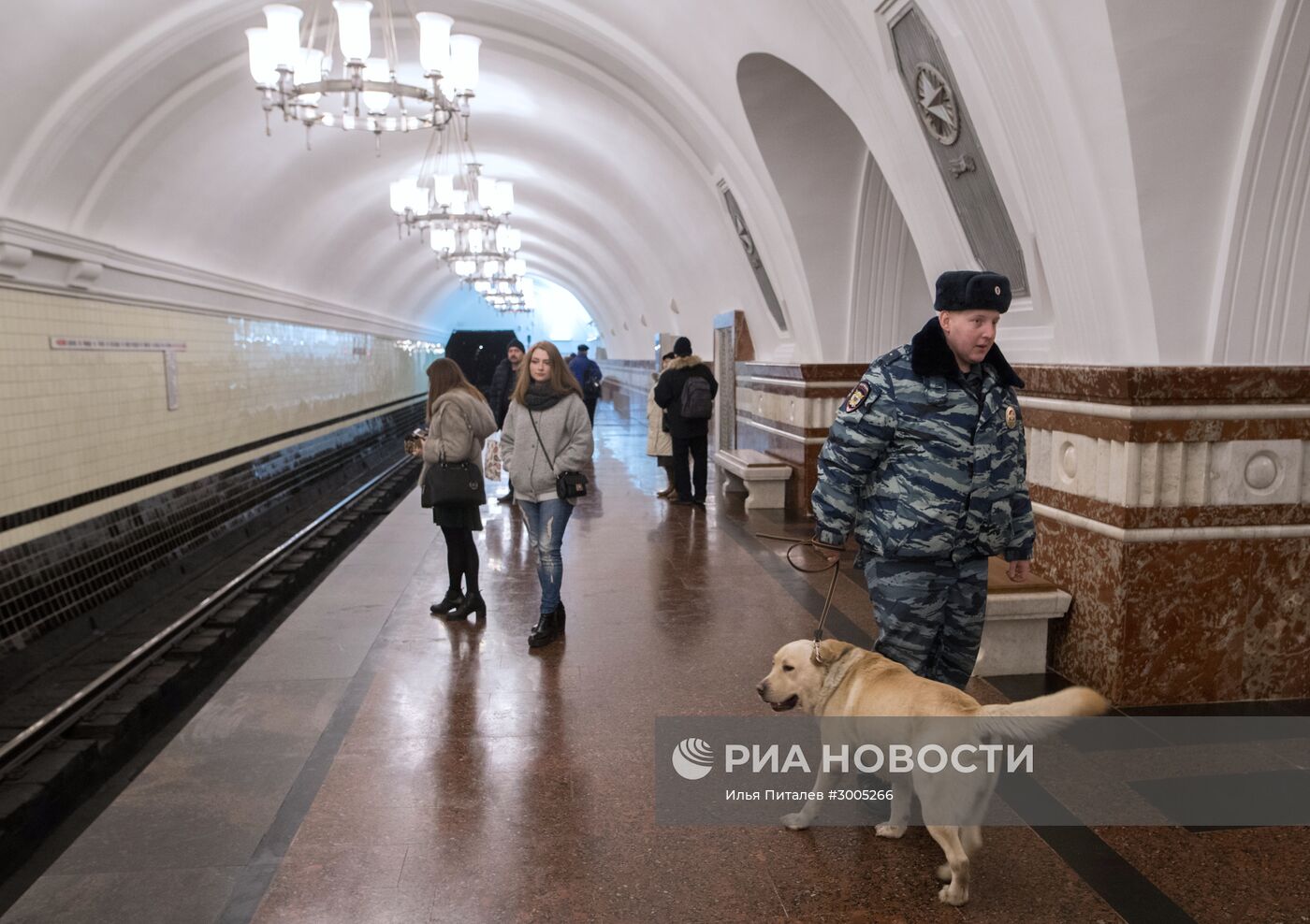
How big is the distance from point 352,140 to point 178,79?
4.20 m

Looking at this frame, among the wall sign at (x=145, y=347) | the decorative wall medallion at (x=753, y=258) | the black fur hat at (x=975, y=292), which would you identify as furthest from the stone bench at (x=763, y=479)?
the black fur hat at (x=975, y=292)

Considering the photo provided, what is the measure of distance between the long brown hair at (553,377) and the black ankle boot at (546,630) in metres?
1.07

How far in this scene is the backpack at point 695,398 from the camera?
847cm

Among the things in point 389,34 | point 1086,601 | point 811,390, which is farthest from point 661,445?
point 1086,601

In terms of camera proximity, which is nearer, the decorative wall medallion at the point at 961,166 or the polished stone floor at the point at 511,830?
the polished stone floor at the point at 511,830

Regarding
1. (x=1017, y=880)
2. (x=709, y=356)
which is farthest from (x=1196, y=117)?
(x=709, y=356)

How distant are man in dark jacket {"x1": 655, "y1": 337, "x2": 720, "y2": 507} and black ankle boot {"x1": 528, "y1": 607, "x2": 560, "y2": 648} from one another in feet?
12.2

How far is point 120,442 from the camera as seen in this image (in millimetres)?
8508

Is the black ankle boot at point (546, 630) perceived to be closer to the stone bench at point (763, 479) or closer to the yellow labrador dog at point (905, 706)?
the yellow labrador dog at point (905, 706)

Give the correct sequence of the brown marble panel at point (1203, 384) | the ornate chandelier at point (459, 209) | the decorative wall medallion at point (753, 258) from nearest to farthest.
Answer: the brown marble panel at point (1203, 384)
the decorative wall medallion at point (753, 258)
the ornate chandelier at point (459, 209)

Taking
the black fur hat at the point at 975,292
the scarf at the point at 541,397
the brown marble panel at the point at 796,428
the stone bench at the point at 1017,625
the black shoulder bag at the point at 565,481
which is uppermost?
the black fur hat at the point at 975,292

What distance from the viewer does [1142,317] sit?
3.89 metres

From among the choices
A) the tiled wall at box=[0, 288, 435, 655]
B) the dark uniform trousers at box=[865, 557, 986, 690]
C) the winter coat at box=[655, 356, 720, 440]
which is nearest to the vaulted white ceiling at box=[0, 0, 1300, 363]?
the tiled wall at box=[0, 288, 435, 655]

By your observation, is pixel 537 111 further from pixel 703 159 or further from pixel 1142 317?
pixel 1142 317
